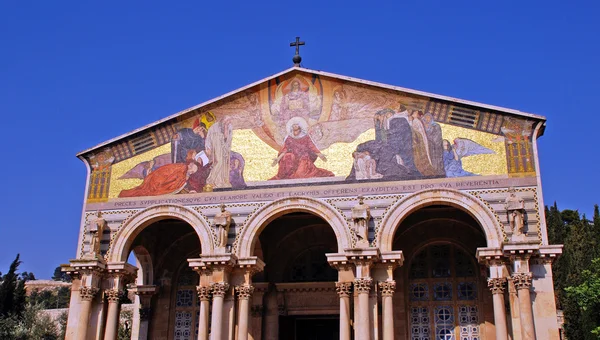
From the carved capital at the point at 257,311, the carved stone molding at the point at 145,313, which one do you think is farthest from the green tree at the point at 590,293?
the carved stone molding at the point at 145,313

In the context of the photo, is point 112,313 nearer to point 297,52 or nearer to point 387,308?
point 387,308

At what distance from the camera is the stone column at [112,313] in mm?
20328

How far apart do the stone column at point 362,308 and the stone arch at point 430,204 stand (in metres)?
1.17

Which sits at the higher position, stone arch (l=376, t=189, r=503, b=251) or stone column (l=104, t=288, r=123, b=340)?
stone arch (l=376, t=189, r=503, b=251)

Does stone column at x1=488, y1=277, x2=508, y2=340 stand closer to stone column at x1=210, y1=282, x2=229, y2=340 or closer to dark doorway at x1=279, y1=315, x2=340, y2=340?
dark doorway at x1=279, y1=315, x2=340, y2=340

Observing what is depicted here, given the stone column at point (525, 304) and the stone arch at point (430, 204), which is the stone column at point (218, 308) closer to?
the stone arch at point (430, 204)

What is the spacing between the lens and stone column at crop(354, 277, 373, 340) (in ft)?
59.9

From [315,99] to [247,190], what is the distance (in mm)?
3835

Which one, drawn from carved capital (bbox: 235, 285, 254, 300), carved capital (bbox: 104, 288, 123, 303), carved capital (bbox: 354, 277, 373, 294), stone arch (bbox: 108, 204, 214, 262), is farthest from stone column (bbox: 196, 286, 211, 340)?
carved capital (bbox: 354, 277, 373, 294)

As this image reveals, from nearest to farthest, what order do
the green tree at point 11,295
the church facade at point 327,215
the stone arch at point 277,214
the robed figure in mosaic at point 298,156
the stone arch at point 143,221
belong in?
the church facade at point 327,215
the stone arch at point 277,214
the robed figure in mosaic at point 298,156
the stone arch at point 143,221
the green tree at point 11,295

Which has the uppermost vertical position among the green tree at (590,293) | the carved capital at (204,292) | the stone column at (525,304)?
the green tree at (590,293)

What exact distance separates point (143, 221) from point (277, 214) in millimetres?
4478

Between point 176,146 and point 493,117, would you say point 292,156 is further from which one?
point 493,117

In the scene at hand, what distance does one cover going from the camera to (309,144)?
20.9m
